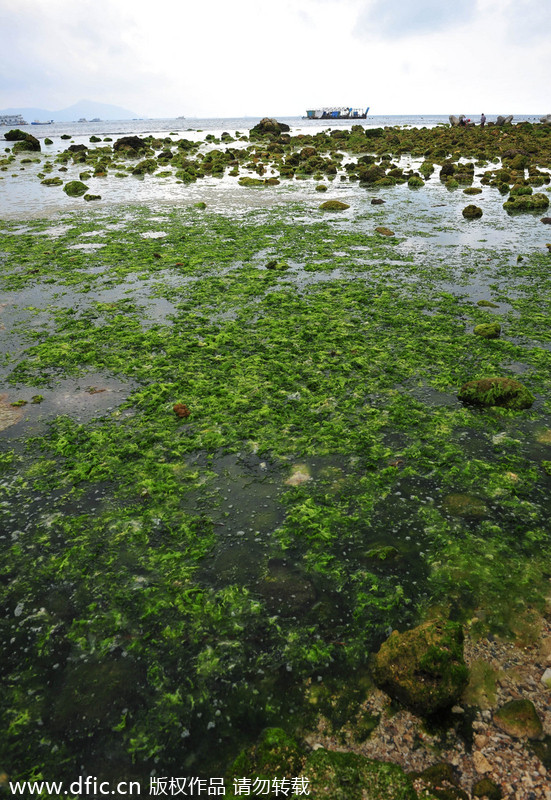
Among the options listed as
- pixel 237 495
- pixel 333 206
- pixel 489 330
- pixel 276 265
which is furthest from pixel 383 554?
pixel 333 206

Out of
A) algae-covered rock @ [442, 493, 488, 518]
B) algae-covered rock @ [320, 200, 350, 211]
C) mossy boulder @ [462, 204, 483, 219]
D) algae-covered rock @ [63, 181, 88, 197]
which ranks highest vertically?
algae-covered rock @ [63, 181, 88, 197]

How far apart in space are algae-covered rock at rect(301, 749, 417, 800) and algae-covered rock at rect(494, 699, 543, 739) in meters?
0.87

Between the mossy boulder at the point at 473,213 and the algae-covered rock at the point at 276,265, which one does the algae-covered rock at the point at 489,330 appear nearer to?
the algae-covered rock at the point at 276,265

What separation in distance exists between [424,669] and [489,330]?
7.76 m

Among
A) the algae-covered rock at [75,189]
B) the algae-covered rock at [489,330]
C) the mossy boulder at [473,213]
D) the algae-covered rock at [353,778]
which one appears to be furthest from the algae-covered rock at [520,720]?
the algae-covered rock at [75,189]

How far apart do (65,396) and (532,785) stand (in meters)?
7.60

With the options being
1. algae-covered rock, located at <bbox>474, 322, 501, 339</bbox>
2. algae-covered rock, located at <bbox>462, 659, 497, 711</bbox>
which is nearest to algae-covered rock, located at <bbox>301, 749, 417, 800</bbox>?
algae-covered rock, located at <bbox>462, 659, 497, 711</bbox>

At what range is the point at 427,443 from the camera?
6363mm

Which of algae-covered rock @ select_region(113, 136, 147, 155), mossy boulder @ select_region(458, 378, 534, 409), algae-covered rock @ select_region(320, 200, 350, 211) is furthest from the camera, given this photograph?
algae-covered rock @ select_region(113, 136, 147, 155)

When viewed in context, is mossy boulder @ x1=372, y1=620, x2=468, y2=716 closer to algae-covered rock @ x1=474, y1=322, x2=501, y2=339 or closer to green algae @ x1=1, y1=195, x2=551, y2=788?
green algae @ x1=1, y1=195, x2=551, y2=788

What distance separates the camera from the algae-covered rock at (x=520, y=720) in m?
3.20

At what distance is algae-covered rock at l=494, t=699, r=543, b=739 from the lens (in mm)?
3195

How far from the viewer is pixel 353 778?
304 cm

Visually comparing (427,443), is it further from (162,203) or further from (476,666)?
(162,203)
